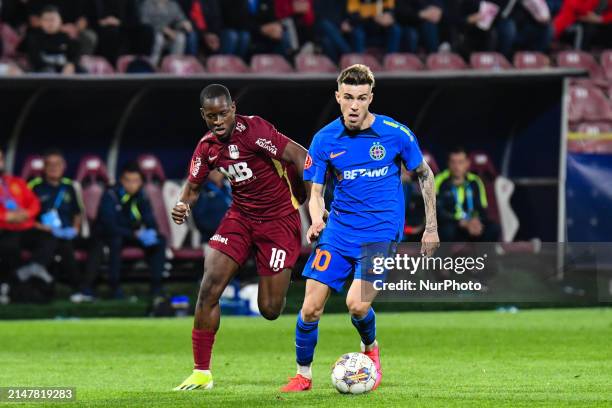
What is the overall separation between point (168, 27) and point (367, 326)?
10.7 m

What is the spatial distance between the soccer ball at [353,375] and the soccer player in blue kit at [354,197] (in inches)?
13.4

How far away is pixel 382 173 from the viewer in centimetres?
932

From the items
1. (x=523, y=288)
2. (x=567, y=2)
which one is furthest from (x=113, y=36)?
(x=523, y=288)

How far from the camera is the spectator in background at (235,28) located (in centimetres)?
2008

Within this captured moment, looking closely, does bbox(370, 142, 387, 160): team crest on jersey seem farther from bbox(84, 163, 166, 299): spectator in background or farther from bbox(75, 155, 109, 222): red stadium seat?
bbox(75, 155, 109, 222): red stadium seat

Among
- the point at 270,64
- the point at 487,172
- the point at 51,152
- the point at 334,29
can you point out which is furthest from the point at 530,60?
the point at 51,152

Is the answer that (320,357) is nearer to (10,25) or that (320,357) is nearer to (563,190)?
(563,190)

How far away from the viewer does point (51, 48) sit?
59.1ft

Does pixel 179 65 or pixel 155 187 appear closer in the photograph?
pixel 155 187

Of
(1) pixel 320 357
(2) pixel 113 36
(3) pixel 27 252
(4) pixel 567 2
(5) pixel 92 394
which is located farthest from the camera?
(4) pixel 567 2

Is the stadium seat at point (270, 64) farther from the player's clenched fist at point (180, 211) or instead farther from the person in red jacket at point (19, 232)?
the player's clenched fist at point (180, 211)

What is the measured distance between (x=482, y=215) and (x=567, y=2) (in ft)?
18.7

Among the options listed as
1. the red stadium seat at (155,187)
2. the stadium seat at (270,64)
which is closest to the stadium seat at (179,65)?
the stadium seat at (270,64)

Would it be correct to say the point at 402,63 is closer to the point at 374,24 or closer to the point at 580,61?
the point at 374,24
